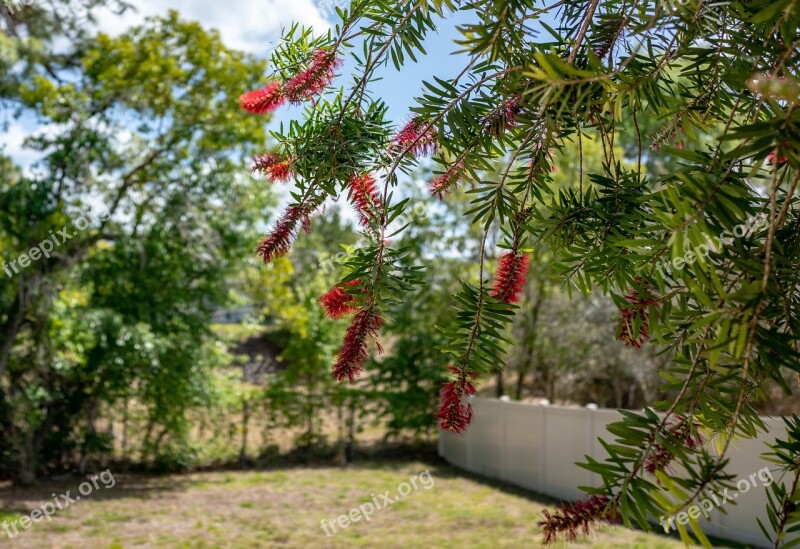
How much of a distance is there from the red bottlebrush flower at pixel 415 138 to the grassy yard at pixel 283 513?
218 inches

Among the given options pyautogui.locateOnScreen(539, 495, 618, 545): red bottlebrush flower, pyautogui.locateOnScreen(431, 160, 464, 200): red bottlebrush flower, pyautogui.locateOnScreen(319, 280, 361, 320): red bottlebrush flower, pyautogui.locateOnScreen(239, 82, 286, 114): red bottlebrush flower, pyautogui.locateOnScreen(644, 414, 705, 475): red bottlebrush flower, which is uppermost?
pyautogui.locateOnScreen(239, 82, 286, 114): red bottlebrush flower

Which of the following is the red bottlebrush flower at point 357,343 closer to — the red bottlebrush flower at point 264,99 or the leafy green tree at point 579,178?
the leafy green tree at point 579,178

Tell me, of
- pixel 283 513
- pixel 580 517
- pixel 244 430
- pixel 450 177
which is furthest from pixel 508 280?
pixel 244 430

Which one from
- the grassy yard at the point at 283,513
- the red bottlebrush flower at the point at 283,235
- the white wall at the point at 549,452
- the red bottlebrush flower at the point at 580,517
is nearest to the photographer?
the red bottlebrush flower at the point at 580,517

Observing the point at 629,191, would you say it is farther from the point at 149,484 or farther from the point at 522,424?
the point at 149,484

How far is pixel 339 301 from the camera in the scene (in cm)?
143

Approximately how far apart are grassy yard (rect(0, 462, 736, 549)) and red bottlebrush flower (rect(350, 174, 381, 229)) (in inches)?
219

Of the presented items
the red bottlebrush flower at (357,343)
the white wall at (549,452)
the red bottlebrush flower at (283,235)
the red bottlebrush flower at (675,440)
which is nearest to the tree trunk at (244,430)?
the white wall at (549,452)

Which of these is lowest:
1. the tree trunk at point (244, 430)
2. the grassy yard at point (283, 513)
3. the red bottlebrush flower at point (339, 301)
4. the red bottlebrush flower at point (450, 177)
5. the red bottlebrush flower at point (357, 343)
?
the grassy yard at point (283, 513)

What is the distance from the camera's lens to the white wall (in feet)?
22.6

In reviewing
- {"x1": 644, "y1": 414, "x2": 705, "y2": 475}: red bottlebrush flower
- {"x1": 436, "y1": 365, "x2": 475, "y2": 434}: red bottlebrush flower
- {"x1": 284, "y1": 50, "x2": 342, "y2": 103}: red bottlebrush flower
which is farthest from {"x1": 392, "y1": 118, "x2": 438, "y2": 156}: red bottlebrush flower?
{"x1": 644, "y1": 414, "x2": 705, "y2": 475}: red bottlebrush flower

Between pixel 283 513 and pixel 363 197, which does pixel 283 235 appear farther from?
pixel 283 513

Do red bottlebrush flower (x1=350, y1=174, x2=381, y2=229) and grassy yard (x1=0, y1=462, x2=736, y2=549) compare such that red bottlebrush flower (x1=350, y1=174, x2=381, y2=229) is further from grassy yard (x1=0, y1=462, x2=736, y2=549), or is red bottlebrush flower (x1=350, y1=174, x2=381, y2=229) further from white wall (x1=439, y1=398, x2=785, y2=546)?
white wall (x1=439, y1=398, x2=785, y2=546)

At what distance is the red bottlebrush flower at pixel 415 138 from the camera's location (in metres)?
1.55
